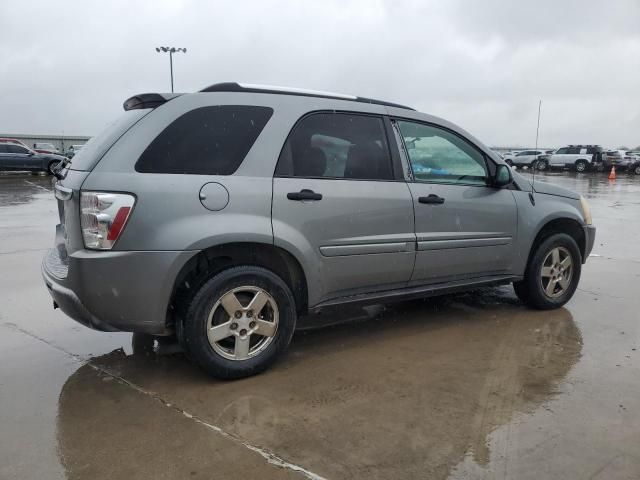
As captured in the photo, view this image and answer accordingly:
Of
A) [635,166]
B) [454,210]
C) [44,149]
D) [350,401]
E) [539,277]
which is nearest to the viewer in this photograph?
[350,401]

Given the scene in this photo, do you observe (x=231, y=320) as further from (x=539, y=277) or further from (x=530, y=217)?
(x=539, y=277)

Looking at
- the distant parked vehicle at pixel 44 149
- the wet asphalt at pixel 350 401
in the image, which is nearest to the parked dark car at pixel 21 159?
the distant parked vehicle at pixel 44 149

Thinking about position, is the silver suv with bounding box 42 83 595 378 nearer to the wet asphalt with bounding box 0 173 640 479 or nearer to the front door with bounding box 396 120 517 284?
the front door with bounding box 396 120 517 284

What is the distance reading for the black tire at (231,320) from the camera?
10.6ft

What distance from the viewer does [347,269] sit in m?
3.78

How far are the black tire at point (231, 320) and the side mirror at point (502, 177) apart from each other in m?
2.10

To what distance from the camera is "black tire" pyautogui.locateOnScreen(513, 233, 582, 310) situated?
16.0ft

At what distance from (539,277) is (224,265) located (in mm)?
3011

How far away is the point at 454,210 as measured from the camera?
4285mm

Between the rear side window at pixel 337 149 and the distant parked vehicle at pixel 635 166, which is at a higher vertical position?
the rear side window at pixel 337 149

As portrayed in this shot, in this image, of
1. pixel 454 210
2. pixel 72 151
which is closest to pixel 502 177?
pixel 454 210

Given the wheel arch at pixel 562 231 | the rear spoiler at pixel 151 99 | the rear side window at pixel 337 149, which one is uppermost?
the rear spoiler at pixel 151 99

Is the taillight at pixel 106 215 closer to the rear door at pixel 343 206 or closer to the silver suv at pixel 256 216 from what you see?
the silver suv at pixel 256 216

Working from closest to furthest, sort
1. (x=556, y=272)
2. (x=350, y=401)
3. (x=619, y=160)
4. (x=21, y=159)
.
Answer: (x=350, y=401), (x=556, y=272), (x=21, y=159), (x=619, y=160)
